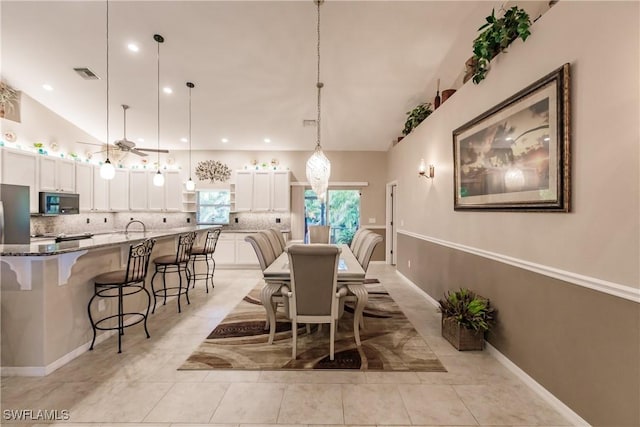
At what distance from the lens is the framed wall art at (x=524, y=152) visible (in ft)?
Result: 6.06

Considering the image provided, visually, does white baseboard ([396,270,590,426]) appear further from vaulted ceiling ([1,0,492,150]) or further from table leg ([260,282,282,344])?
vaulted ceiling ([1,0,492,150])

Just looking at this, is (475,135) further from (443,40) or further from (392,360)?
(392,360)

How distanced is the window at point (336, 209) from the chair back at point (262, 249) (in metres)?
3.75

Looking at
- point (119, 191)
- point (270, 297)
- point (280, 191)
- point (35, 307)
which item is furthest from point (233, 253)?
point (35, 307)

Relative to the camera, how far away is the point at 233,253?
261 inches

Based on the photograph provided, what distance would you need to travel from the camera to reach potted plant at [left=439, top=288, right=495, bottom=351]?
2637 millimetres

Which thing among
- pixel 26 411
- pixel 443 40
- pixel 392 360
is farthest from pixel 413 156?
pixel 26 411

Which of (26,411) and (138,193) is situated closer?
(26,411)

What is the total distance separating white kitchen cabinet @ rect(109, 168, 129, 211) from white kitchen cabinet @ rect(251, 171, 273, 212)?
3111 millimetres

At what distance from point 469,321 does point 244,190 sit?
562 cm

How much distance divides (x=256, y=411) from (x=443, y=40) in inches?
181

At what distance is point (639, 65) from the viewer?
141 cm

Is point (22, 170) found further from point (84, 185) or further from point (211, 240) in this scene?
point (211, 240)

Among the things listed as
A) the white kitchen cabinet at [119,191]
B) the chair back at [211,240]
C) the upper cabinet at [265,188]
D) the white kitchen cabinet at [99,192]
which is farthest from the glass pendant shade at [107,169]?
the white kitchen cabinet at [119,191]
